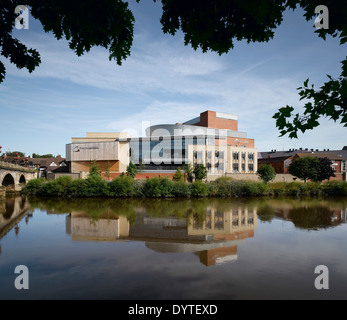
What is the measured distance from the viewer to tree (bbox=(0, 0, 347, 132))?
11.2ft

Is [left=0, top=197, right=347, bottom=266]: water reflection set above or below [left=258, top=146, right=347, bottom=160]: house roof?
below

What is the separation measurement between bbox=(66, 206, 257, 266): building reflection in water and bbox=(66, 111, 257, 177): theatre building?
41588 millimetres

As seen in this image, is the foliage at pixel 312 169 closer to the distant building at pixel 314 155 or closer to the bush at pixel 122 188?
the distant building at pixel 314 155

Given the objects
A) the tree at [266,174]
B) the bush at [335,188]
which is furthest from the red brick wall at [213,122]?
the bush at [335,188]

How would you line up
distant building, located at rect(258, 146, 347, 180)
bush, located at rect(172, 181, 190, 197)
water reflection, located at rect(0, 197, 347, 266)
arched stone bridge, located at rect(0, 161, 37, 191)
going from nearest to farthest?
1. water reflection, located at rect(0, 197, 347, 266)
2. bush, located at rect(172, 181, 190, 197)
3. arched stone bridge, located at rect(0, 161, 37, 191)
4. distant building, located at rect(258, 146, 347, 180)

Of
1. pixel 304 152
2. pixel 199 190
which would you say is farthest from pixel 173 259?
pixel 304 152

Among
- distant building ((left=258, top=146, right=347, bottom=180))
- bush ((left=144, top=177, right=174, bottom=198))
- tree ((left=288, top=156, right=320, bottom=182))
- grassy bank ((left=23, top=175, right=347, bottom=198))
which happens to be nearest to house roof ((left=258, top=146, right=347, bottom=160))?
distant building ((left=258, top=146, right=347, bottom=180))

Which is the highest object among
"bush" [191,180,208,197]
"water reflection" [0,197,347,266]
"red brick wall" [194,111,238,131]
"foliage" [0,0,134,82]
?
"red brick wall" [194,111,238,131]

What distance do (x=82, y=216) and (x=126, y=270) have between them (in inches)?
527

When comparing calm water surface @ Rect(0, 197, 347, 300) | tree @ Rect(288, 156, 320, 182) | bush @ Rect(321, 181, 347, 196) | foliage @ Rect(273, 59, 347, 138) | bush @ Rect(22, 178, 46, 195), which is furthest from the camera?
tree @ Rect(288, 156, 320, 182)

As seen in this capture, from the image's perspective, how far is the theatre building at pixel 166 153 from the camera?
6391cm

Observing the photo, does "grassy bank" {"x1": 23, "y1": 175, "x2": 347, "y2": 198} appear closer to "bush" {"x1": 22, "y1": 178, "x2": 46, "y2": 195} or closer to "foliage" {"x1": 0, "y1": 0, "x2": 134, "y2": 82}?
"bush" {"x1": 22, "y1": 178, "x2": 46, "y2": 195}

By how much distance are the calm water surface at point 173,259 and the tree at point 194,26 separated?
6.05 metres

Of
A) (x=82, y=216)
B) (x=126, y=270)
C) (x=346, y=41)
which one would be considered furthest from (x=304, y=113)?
(x=82, y=216)
